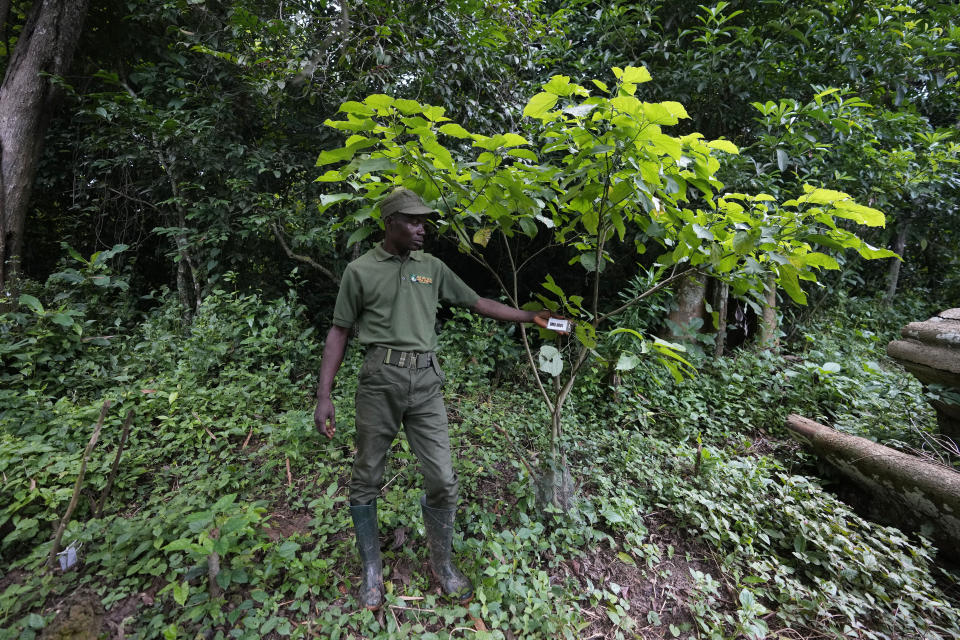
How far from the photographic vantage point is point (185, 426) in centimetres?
322

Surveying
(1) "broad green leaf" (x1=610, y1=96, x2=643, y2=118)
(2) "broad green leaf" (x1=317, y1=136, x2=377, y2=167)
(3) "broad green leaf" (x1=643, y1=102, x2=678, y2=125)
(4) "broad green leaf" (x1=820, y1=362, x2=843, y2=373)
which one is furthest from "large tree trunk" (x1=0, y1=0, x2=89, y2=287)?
(4) "broad green leaf" (x1=820, y1=362, x2=843, y2=373)

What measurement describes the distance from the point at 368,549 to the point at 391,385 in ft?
2.90

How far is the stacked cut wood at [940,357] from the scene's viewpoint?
3.10 meters

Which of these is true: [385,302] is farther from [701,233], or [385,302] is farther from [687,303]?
[687,303]

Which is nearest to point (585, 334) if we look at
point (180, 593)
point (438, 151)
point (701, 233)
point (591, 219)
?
point (591, 219)

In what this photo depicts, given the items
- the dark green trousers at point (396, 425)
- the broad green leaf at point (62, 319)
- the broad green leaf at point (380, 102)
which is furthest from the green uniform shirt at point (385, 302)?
the broad green leaf at point (62, 319)

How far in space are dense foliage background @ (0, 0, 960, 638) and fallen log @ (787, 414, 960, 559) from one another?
7.8 inches

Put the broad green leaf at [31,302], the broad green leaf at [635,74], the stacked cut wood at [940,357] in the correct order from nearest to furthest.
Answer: the broad green leaf at [635,74] < the stacked cut wood at [940,357] < the broad green leaf at [31,302]

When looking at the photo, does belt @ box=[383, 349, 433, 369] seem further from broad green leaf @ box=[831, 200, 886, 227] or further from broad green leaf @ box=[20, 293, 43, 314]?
broad green leaf @ box=[20, 293, 43, 314]

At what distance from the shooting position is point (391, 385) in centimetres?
205

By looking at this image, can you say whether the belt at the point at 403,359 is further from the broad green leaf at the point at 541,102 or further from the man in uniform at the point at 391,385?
the broad green leaf at the point at 541,102

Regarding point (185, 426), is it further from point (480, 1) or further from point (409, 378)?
point (480, 1)

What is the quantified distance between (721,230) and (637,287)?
2510 mm

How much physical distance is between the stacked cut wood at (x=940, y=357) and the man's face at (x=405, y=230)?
4048mm
